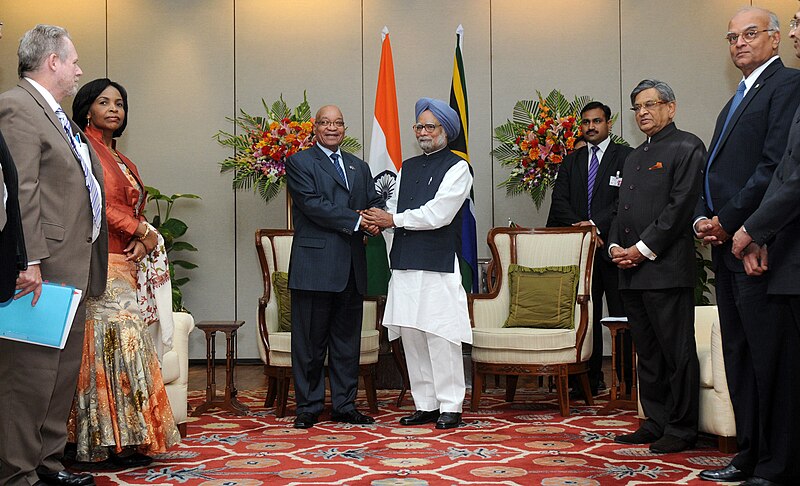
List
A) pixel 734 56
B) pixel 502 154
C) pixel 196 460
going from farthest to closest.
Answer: pixel 502 154, pixel 196 460, pixel 734 56

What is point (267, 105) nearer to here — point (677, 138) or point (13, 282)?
point (677, 138)

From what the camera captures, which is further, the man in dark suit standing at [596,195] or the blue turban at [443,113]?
the man in dark suit standing at [596,195]

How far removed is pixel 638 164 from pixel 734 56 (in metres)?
0.89

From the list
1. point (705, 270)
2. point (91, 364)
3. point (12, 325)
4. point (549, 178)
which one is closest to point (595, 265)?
point (549, 178)

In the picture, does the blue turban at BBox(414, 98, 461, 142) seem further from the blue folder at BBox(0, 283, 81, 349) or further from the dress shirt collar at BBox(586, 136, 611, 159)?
the blue folder at BBox(0, 283, 81, 349)

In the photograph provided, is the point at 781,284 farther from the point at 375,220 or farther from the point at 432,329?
the point at 375,220

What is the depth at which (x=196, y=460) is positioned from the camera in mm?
3934

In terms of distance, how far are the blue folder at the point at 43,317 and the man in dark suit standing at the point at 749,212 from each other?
2.36m

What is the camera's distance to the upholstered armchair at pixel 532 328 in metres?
5.12

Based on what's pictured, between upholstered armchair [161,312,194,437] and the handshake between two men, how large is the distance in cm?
107

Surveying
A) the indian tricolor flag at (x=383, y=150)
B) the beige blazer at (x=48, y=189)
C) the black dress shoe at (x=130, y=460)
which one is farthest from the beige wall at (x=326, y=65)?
the beige blazer at (x=48, y=189)

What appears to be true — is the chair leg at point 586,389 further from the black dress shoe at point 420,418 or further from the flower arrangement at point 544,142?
the flower arrangement at point 544,142

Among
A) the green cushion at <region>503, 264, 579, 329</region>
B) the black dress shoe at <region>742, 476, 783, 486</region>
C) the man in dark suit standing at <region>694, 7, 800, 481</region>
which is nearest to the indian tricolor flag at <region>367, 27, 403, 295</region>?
the green cushion at <region>503, 264, 579, 329</region>

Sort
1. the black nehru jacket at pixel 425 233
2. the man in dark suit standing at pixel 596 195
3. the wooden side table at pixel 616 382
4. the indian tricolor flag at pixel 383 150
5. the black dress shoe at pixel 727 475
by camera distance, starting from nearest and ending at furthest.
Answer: the black dress shoe at pixel 727 475
the black nehru jacket at pixel 425 233
the wooden side table at pixel 616 382
the man in dark suit standing at pixel 596 195
the indian tricolor flag at pixel 383 150
